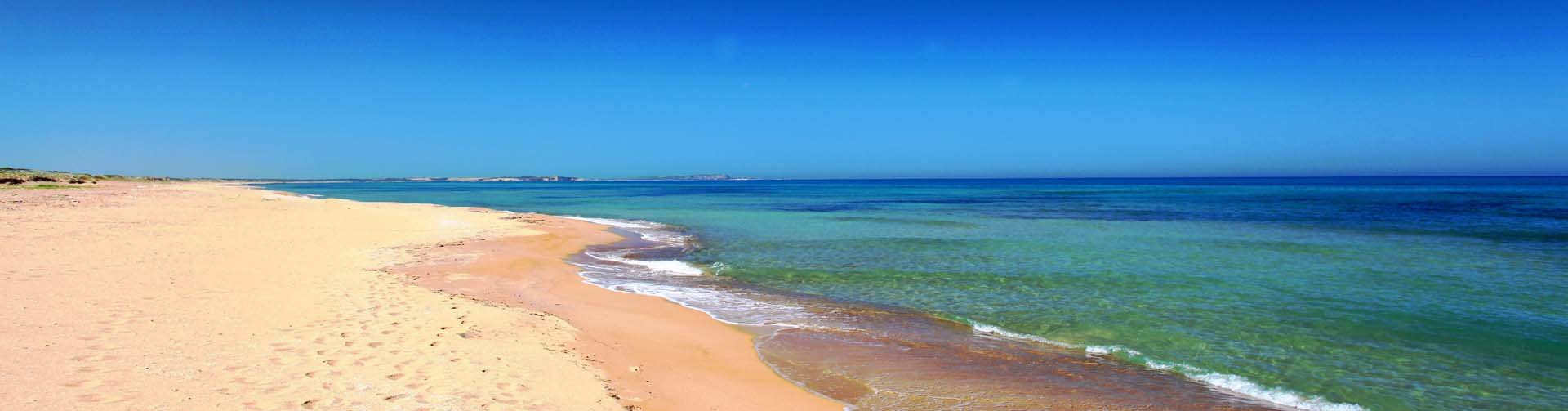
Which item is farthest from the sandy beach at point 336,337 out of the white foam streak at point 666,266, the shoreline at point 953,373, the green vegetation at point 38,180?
the green vegetation at point 38,180

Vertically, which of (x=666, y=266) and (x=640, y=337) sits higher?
(x=640, y=337)

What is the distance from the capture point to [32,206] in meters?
23.8

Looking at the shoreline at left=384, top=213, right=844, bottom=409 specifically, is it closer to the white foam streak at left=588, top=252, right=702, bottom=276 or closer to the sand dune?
the sand dune

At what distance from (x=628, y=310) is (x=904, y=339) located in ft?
13.0

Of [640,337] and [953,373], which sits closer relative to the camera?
[953,373]

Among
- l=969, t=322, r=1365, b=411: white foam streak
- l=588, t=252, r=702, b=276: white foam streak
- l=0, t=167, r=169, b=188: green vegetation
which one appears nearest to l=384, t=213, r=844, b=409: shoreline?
l=588, t=252, r=702, b=276: white foam streak

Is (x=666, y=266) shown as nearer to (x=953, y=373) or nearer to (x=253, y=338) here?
(x=253, y=338)

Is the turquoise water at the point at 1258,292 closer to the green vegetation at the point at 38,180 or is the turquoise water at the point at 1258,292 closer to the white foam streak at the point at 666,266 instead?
the white foam streak at the point at 666,266

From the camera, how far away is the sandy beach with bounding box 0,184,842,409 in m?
5.02

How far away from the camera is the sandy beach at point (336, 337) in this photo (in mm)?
5023

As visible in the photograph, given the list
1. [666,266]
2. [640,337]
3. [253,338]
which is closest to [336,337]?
[253,338]

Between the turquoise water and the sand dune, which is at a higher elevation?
the sand dune

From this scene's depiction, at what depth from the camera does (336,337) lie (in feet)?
22.0

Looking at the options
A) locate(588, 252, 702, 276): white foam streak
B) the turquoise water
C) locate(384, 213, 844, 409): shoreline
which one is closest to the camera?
locate(384, 213, 844, 409): shoreline
